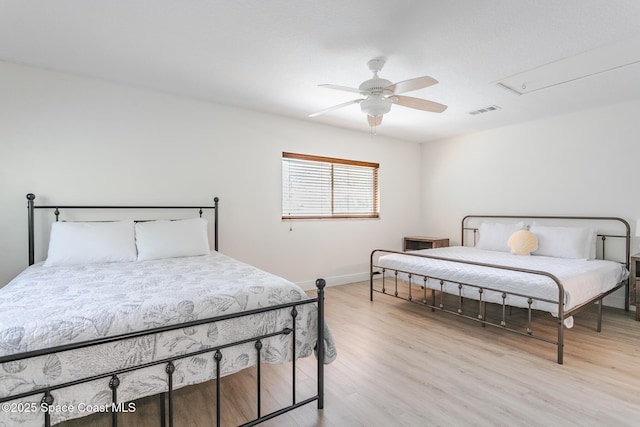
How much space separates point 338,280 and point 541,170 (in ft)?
10.7

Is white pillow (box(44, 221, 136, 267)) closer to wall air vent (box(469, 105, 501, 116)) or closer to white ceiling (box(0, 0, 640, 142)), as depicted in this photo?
white ceiling (box(0, 0, 640, 142))

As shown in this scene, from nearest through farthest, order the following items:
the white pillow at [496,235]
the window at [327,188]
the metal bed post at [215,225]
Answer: the metal bed post at [215,225]
the white pillow at [496,235]
the window at [327,188]

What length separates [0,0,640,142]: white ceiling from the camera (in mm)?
1963

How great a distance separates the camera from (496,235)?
14.3 ft

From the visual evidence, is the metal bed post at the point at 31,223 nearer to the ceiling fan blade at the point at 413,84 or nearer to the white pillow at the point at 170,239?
the white pillow at the point at 170,239

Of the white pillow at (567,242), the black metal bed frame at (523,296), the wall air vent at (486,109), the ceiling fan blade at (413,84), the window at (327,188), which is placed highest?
the wall air vent at (486,109)

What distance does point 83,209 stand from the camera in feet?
9.94

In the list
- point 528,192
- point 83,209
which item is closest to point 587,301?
point 528,192

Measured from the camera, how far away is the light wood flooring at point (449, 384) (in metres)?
1.77

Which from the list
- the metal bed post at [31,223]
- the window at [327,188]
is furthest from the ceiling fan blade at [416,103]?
the metal bed post at [31,223]

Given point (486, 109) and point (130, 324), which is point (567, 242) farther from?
point (130, 324)

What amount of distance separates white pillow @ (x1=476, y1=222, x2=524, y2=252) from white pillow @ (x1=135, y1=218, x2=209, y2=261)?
3.73 m

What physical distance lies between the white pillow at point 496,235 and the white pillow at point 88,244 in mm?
4352

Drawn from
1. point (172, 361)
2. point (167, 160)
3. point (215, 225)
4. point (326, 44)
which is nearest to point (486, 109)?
point (326, 44)
